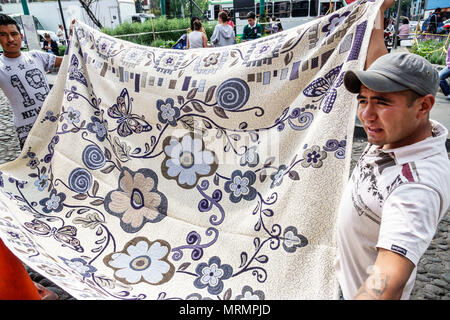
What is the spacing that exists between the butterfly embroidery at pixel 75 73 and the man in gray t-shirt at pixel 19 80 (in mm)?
464

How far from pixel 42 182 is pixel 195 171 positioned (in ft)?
4.47

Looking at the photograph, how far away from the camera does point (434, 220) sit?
888 mm

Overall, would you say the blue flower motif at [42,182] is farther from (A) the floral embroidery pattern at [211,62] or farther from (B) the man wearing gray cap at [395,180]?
(B) the man wearing gray cap at [395,180]

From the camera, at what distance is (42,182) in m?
2.66

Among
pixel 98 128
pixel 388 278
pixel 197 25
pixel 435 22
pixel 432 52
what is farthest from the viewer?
pixel 435 22

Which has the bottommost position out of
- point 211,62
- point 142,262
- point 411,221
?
point 142,262

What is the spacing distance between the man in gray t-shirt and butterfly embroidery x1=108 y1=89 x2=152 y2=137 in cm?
94

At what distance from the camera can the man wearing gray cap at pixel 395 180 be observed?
0.85 metres

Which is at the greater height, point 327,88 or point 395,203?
point 327,88

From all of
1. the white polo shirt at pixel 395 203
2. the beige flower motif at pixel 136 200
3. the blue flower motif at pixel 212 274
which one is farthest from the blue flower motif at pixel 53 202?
the white polo shirt at pixel 395 203

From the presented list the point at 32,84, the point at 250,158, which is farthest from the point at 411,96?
the point at 32,84

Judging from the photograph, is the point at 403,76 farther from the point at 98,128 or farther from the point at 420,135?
the point at 98,128

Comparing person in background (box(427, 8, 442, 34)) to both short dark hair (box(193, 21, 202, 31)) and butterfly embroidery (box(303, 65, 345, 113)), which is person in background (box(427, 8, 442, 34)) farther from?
butterfly embroidery (box(303, 65, 345, 113))
